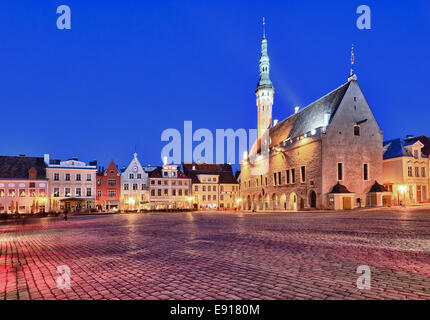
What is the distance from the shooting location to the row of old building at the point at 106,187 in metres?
56.3

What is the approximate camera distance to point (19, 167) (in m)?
58.2

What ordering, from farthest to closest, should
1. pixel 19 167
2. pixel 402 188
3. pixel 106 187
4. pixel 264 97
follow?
pixel 264 97 → pixel 106 187 → pixel 19 167 → pixel 402 188

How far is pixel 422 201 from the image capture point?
46719mm

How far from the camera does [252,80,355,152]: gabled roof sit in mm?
44469

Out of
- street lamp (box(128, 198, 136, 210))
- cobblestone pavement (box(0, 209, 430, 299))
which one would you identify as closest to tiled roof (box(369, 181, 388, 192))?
cobblestone pavement (box(0, 209, 430, 299))

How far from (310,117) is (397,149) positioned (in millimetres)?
13627

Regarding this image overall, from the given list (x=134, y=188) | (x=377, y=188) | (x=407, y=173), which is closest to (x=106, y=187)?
(x=134, y=188)

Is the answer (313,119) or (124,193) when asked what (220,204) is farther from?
(313,119)

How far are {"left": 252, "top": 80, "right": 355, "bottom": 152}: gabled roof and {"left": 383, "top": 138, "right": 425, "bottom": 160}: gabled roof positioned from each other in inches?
501

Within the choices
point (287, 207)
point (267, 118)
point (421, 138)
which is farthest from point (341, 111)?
point (267, 118)

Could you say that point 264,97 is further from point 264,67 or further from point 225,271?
point 225,271

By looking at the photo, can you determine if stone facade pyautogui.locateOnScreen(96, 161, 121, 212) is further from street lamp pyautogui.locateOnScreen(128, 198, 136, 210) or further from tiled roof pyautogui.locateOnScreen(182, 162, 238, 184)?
tiled roof pyautogui.locateOnScreen(182, 162, 238, 184)

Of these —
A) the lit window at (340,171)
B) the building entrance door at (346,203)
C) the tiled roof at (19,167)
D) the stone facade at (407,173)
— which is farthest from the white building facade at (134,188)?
the stone facade at (407,173)
